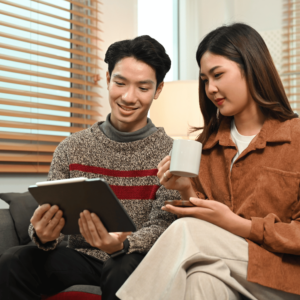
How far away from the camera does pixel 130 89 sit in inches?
57.6

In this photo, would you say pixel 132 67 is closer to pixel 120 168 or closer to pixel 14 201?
pixel 120 168

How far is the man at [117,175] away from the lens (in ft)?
3.94

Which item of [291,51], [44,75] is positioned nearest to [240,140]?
[44,75]

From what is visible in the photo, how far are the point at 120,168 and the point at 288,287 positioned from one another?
71cm

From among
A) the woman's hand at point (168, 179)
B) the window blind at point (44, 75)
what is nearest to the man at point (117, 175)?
the woman's hand at point (168, 179)

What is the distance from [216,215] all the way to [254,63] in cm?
53

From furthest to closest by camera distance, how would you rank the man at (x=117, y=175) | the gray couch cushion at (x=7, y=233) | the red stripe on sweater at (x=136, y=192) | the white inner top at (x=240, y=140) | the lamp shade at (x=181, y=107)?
1. the lamp shade at (x=181, y=107)
2. the gray couch cushion at (x=7, y=233)
3. the red stripe on sweater at (x=136, y=192)
4. the white inner top at (x=240, y=140)
5. the man at (x=117, y=175)

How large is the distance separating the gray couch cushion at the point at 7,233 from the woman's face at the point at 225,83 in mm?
1007

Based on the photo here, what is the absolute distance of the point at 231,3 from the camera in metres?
3.29

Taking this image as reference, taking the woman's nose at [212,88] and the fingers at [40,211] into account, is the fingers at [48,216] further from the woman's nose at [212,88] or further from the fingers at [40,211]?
the woman's nose at [212,88]

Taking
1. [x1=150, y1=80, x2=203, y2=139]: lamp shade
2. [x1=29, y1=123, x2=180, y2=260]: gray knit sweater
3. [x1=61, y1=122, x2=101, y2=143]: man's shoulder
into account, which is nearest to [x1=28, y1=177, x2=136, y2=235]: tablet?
[x1=29, y1=123, x2=180, y2=260]: gray knit sweater

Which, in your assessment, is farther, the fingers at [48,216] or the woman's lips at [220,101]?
the woman's lips at [220,101]

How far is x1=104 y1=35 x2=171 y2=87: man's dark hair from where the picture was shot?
57.6 inches

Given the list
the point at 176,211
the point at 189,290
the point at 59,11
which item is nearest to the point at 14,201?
the point at 176,211
